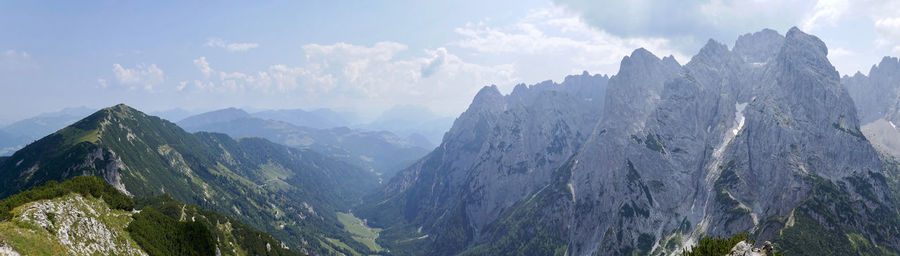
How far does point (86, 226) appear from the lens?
72750 mm

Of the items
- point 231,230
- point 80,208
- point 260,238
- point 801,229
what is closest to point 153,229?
point 80,208

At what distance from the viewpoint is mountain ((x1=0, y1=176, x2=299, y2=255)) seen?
58688 mm

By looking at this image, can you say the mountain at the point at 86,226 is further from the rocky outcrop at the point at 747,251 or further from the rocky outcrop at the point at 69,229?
the rocky outcrop at the point at 747,251

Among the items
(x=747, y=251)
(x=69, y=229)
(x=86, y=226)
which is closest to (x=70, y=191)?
(x=86, y=226)

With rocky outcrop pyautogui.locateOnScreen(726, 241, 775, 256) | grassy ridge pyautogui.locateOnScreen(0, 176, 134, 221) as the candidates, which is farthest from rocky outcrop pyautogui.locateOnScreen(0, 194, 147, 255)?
rocky outcrop pyautogui.locateOnScreen(726, 241, 775, 256)

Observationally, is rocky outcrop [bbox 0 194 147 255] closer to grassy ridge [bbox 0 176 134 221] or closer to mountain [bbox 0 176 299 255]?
mountain [bbox 0 176 299 255]

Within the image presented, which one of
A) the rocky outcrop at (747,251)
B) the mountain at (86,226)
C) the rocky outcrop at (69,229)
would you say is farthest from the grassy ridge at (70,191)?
the rocky outcrop at (747,251)

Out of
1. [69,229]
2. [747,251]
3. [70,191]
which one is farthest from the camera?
[70,191]

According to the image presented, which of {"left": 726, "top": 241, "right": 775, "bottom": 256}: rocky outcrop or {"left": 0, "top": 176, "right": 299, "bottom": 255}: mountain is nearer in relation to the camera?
{"left": 726, "top": 241, "right": 775, "bottom": 256}: rocky outcrop

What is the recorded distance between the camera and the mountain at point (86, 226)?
58688 millimetres

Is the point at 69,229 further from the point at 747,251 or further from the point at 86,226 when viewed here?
the point at 747,251

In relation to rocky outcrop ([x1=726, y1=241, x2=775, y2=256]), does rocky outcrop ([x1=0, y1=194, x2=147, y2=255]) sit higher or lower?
higher

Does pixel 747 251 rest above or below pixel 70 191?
below

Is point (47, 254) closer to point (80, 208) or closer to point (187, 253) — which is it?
point (80, 208)
